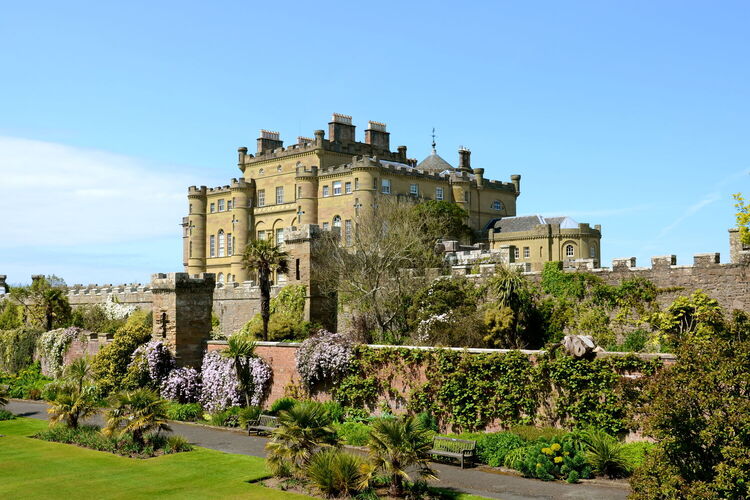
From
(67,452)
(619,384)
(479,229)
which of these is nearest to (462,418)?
(619,384)

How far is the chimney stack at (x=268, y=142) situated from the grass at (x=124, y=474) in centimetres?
4889

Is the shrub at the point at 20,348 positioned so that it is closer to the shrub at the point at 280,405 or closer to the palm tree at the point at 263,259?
the palm tree at the point at 263,259

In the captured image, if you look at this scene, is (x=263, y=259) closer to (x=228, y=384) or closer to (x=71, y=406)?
(x=228, y=384)

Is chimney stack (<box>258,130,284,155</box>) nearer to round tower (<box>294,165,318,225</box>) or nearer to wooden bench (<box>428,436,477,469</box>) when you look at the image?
round tower (<box>294,165,318,225</box>)

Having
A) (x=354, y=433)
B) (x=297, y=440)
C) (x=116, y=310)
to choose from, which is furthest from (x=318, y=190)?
(x=297, y=440)

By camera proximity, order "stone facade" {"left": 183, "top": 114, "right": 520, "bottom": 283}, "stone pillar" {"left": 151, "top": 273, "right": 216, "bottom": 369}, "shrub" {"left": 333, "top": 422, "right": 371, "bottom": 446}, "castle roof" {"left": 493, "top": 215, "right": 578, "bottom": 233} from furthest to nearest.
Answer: "stone facade" {"left": 183, "top": 114, "right": 520, "bottom": 283}
"castle roof" {"left": 493, "top": 215, "right": 578, "bottom": 233}
"stone pillar" {"left": 151, "top": 273, "right": 216, "bottom": 369}
"shrub" {"left": 333, "top": 422, "right": 371, "bottom": 446}

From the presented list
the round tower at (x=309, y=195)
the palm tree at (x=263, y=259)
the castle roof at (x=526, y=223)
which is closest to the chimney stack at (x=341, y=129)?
the round tower at (x=309, y=195)

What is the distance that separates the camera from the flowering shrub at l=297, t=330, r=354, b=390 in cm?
2534

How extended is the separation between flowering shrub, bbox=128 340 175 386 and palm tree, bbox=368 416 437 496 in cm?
1456

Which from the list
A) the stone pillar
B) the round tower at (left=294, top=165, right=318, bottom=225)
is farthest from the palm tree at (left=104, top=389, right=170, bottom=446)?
the round tower at (left=294, top=165, right=318, bottom=225)

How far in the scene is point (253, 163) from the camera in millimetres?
68375

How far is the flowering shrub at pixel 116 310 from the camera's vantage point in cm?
4766

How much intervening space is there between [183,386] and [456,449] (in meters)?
12.5

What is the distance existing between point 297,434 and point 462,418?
6603 millimetres
